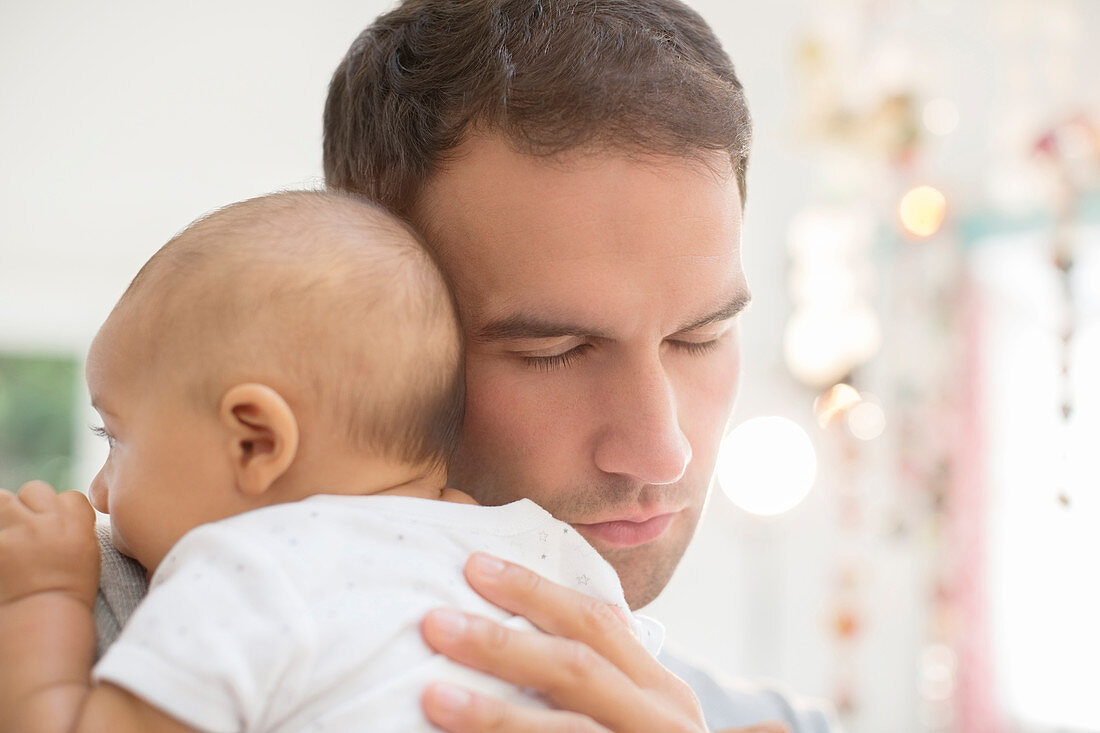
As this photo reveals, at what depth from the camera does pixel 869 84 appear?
336 cm

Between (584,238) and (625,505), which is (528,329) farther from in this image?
(625,505)

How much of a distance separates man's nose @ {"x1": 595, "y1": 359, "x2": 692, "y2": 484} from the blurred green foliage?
452 cm

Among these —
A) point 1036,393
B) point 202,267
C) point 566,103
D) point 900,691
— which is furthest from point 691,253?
point 900,691

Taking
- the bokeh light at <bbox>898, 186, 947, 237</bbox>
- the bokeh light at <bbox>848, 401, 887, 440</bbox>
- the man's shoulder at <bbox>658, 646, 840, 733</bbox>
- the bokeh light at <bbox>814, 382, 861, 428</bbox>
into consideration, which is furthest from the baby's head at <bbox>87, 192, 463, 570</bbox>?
the bokeh light at <bbox>848, 401, 887, 440</bbox>

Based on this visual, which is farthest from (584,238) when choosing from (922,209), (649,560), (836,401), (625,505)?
(836,401)

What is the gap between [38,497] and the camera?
2.53ft

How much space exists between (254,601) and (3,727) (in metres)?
0.19

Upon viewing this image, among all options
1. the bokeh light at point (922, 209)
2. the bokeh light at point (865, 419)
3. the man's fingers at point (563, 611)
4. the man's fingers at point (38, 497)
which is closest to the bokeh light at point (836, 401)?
the bokeh light at point (865, 419)

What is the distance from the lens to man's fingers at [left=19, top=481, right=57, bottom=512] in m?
0.76

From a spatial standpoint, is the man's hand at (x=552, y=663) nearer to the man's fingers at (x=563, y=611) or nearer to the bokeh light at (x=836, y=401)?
the man's fingers at (x=563, y=611)

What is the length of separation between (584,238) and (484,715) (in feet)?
1.58

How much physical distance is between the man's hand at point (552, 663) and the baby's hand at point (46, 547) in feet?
0.87

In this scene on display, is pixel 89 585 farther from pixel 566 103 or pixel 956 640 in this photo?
pixel 956 640

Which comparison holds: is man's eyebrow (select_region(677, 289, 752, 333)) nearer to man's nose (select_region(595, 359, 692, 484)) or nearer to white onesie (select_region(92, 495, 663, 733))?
man's nose (select_region(595, 359, 692, 484))
